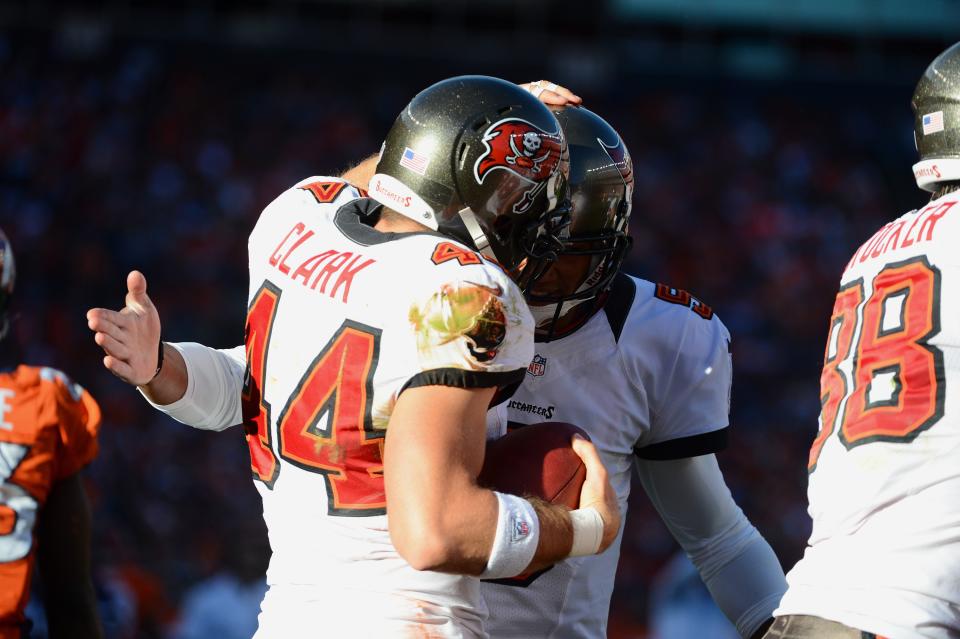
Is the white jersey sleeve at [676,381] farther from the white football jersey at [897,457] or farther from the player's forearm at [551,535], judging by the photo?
the player's forearm at [551,535]

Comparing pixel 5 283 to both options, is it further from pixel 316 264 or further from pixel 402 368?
pixel 402 368

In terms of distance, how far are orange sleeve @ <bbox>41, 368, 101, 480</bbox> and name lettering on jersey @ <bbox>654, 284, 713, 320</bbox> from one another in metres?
1.63

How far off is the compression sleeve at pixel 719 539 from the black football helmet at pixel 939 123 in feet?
3.44

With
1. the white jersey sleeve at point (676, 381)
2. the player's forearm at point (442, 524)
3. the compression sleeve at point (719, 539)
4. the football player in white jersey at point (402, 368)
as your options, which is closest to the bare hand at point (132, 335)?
the football player in white jersey at point (402, 368)

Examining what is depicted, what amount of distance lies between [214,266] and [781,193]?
6.93m

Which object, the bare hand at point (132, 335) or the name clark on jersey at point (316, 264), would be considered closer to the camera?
the name clark on jersey at point (316, 264)

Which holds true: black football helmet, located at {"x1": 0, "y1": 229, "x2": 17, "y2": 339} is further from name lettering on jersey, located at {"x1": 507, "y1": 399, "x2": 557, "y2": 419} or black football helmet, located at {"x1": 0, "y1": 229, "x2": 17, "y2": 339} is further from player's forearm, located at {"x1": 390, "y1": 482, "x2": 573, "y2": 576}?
player's forearm, located at {"x1": 390, "y1": 482, "x2": 573, "y2": 576}

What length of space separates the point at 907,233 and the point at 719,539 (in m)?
1.16

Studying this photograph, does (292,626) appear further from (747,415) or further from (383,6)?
(383,6)

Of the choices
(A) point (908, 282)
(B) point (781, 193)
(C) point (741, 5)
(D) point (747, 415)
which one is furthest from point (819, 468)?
(C) point (741, 5)

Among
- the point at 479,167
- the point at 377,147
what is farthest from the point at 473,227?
the point at 377,147

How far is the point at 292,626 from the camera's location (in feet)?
7.87

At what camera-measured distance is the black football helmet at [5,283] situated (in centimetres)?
351

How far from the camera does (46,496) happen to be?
3383 mm
